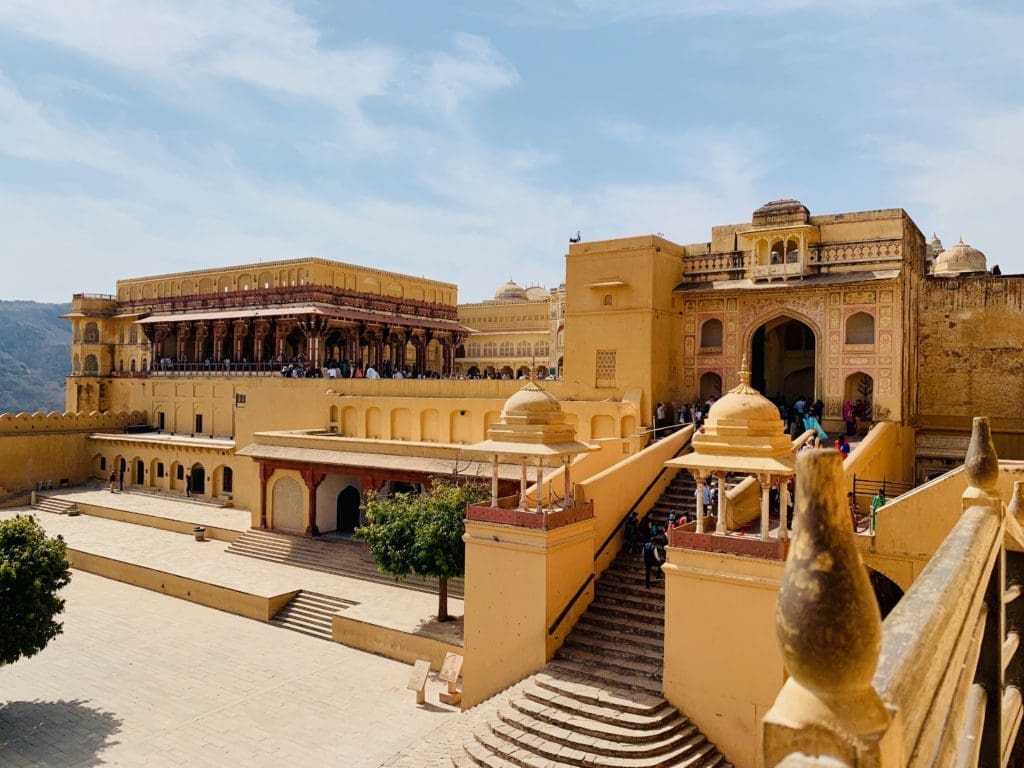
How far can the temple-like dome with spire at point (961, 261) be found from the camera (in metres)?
30.4

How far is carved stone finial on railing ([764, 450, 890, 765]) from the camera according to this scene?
1721 mm

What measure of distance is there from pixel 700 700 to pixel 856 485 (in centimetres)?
724

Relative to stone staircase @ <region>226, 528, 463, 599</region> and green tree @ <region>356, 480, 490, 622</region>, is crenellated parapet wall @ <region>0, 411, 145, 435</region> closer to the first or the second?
stone staircase @ <region>226, 528, 463, 599</region>

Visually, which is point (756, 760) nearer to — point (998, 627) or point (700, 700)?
point (700, 700)

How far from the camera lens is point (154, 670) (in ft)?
56.1

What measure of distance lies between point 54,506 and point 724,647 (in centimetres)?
3254

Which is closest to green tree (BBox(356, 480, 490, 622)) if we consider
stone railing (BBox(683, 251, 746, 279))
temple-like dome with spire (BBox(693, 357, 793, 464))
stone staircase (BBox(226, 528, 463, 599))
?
stone staircase (BBox(226, 528, 463, 599))

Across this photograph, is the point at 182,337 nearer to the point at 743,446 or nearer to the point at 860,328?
the point at 860,328

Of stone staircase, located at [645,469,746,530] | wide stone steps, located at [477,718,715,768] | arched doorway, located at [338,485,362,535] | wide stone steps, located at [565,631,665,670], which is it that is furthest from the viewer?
arched doorway, located at [338,485,362,535]

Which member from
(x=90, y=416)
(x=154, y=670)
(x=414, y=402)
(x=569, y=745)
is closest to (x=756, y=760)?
(x=569, y=745)

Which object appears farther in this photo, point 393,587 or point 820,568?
point 393,587

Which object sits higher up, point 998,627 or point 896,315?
point 896,315

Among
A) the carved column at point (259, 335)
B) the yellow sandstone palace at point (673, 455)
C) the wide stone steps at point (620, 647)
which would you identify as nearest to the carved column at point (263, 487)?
the yellow sandstone palace at point (673, 455)

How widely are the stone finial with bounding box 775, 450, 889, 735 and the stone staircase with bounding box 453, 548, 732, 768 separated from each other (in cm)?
1032
